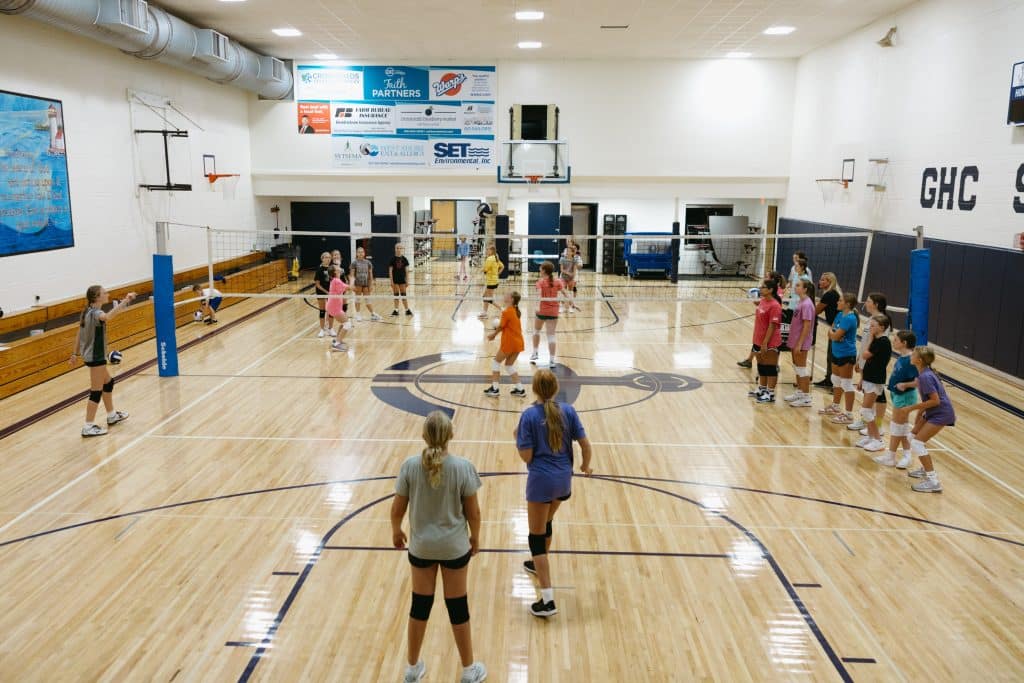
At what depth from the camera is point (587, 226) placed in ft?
90.0

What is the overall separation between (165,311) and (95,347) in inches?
104

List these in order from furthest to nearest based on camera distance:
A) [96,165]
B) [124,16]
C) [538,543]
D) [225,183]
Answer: [225,183], [96,165], [124,16], [538,543]

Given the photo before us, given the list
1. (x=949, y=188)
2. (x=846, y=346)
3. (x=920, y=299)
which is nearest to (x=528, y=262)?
(x=949, y=188)

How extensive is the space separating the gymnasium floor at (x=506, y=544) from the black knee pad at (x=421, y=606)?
0.58 meters

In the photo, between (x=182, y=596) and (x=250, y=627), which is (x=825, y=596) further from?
(x=182, y=596)

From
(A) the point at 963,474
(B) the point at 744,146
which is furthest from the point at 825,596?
(B) the point at 744,146

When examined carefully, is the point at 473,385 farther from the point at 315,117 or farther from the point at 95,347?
the point at 315,117

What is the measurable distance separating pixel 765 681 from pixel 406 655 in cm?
226

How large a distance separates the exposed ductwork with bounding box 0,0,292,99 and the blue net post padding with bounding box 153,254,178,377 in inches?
156

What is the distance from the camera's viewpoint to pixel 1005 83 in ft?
40.7

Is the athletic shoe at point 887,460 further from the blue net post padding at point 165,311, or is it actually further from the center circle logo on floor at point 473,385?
the blue net post padding at point 165,311

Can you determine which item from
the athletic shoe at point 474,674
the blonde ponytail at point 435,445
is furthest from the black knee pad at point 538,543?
the blonde ponytail at point 435,445

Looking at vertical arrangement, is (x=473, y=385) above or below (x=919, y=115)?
below

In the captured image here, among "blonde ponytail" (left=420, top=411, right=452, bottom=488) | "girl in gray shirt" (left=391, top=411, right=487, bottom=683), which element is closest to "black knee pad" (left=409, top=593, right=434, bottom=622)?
"girl in gray shirt" (left=391, top=411, right=487, bottom=683)
